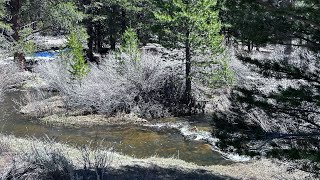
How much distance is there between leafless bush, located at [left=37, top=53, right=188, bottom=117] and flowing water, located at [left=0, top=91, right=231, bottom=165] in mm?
1688

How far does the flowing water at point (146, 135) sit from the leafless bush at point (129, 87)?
169 cm

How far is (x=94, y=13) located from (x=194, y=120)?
58.4 ft

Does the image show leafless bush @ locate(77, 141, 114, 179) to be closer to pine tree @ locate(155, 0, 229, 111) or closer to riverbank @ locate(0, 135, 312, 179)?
riverbank @ locate(0, 135, 312, 179)

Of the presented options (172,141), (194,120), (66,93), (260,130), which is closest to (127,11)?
(66,93)

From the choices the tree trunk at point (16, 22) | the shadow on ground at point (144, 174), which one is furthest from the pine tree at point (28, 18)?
the shadow on ground at point (144, 174)

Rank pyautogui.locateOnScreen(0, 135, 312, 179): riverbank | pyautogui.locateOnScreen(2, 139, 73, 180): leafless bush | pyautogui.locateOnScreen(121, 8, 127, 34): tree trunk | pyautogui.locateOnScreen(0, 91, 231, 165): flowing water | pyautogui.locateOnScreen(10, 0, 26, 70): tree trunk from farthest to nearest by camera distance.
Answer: pyautogui.locateOnScreen(121, 8, 127, 34): tree trunk, pyautogui.locateOnScreen(10, 0, 26, 70): tree trunk, pyautogui.locateOnScreen(0, 91, 231, 165): flowing water, pyautogui.locateOnScreen(0, 135, 312, 179): riverbank, pyautogui.locateOnScreen(2, 139, 73, 180): leafless bush

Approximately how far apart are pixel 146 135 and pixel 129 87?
4530 mm

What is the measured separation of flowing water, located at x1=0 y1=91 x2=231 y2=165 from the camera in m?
13.6

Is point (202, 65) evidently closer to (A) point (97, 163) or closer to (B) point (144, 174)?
(B) point (144, 174)

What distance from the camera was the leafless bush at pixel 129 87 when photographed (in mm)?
19703

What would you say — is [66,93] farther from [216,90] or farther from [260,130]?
[260,130]

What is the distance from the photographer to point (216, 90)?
20.7 metres

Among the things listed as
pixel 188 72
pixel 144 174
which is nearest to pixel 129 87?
pixel 188 72

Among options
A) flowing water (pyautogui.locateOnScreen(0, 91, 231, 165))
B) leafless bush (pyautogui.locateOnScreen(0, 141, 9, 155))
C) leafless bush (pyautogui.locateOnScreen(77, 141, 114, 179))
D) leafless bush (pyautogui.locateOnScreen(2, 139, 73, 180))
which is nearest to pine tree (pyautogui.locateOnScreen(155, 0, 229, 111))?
flowing water (pyautogui.locateOnScreen(0, 91, 231, 165))
